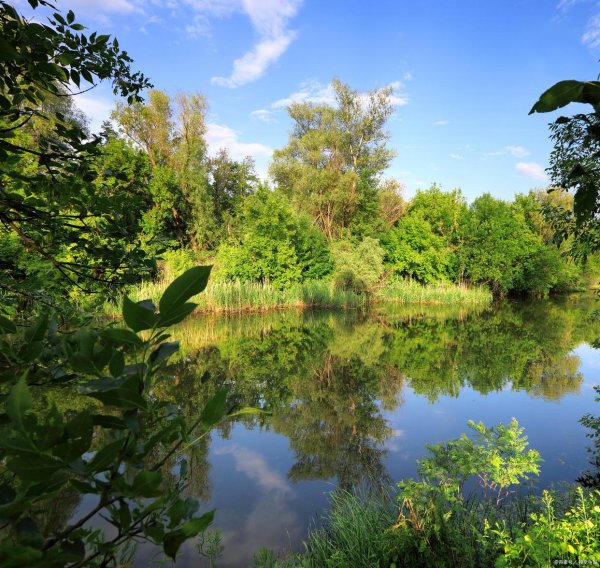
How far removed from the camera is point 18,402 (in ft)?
1.23

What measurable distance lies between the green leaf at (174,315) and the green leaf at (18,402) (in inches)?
5.5

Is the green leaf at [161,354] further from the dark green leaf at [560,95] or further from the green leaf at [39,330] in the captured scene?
the dark green leaf at [560,95]

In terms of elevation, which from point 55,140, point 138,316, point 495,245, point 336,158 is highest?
point 336,158

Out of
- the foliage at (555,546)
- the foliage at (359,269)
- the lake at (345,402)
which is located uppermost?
the foliage at (359,269)

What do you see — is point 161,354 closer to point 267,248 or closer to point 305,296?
point 305,296

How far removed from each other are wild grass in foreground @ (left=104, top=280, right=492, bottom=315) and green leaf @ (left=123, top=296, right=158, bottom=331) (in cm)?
1343

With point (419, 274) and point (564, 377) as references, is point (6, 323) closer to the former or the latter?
point (564, 377)

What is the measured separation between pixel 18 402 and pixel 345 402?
7113mm

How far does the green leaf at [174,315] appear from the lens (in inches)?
17.6

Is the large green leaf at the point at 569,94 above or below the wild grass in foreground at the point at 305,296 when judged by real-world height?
above

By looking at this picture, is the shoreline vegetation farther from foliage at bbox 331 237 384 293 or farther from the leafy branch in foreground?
the leafy branch in foreground

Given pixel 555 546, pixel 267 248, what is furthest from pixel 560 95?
pixel 267 248

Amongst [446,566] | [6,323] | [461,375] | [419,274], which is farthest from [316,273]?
[6,323]

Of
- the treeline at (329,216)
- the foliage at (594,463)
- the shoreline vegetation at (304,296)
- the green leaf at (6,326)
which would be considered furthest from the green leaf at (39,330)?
the treeline at (329,216)
